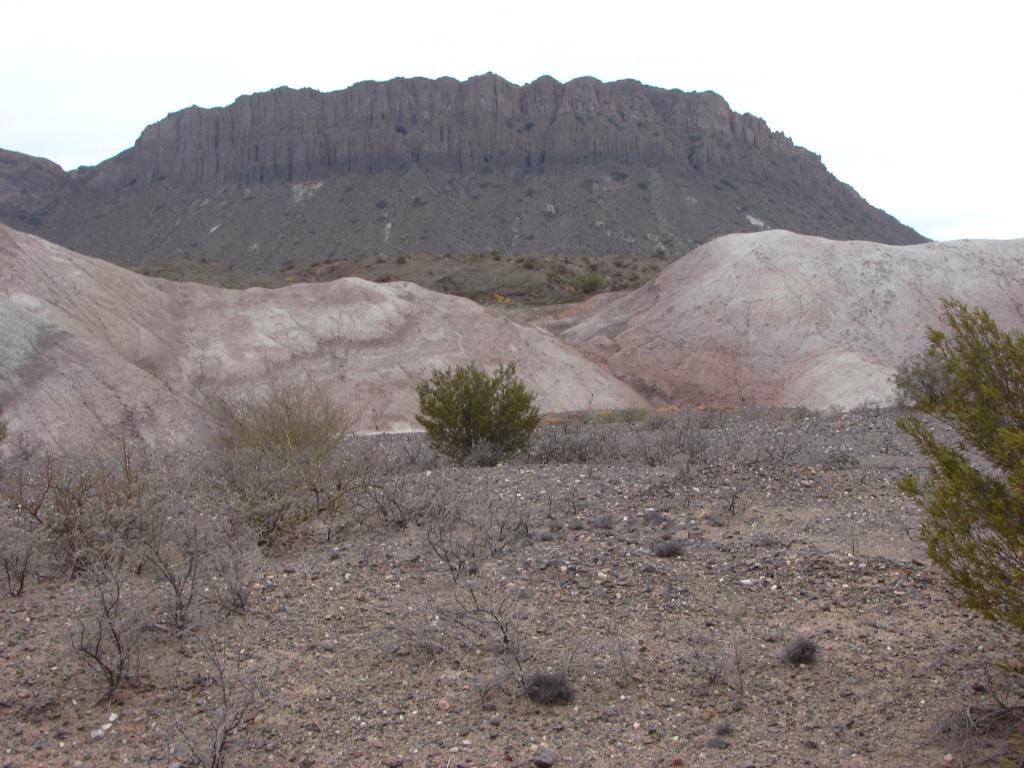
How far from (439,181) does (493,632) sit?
8460 cm

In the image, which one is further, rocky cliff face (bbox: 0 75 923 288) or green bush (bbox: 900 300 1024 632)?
rocky cliff face (bbox: 0 75 923 288)

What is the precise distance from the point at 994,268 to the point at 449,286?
26057 mm

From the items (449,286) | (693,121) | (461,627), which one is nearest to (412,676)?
(461,627)

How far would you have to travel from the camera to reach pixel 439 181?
8806cm

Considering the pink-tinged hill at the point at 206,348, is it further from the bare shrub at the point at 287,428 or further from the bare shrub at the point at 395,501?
the bare shrub at the point at 395,501

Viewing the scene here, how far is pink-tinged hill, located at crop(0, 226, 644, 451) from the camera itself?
61.4 feet

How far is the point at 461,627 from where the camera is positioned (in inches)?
245

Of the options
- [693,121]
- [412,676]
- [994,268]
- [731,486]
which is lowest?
[412,676]

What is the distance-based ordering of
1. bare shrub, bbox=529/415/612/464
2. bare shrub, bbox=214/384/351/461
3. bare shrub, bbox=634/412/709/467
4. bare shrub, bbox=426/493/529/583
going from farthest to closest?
bare shrub, bbox=529/415/612/464, bare shrub, bbox=634/412/709/467, bare shrub, bbox=214/384/351/461, bare shrub, bbox=426/493/529/583

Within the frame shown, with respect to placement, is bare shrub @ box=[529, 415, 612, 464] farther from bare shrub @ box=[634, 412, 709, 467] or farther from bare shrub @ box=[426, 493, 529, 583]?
bare shrub @ box=[426, 493, 529, 583]

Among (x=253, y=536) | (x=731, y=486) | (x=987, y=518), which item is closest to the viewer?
(x=987, y=518)

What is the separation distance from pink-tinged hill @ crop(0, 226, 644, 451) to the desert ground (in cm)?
1009

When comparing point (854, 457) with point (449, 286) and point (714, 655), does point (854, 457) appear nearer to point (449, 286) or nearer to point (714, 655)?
point (714, 655)

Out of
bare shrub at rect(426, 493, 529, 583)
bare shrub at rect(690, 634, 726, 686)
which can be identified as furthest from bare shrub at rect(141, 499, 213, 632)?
bare shrub at rect(690, 634, 726, 686)
